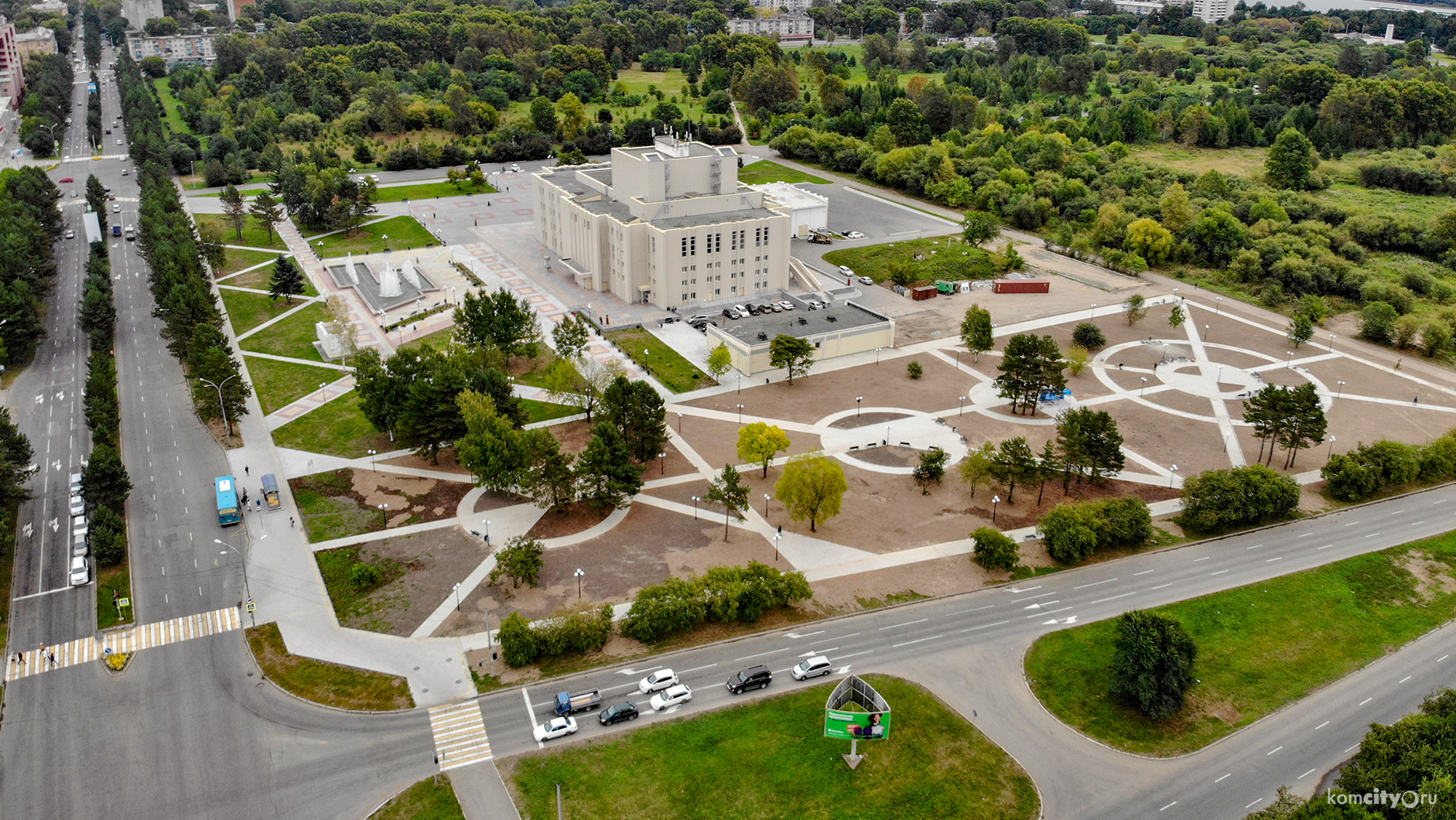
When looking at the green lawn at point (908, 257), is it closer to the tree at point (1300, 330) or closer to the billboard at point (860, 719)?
the tree at point (1300, 330)

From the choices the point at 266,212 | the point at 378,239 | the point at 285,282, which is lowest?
the point at 285,282

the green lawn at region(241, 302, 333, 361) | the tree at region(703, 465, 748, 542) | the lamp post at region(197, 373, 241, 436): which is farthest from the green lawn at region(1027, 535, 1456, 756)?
the green lawn at region(241, 302, 333, 361)

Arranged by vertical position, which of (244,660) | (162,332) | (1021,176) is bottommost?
(244,660)

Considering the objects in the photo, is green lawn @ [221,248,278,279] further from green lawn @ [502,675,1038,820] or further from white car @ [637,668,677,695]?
green lawn @ [502,675,1038,820]

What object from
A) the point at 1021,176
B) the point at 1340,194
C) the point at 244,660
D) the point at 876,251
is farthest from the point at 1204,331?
the point at 244,660

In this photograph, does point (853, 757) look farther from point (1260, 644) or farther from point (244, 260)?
point (244, 260)

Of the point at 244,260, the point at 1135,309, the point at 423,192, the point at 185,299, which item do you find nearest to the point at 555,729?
the point at 185,299

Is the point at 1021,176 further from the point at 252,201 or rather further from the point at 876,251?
the point at 252,201
